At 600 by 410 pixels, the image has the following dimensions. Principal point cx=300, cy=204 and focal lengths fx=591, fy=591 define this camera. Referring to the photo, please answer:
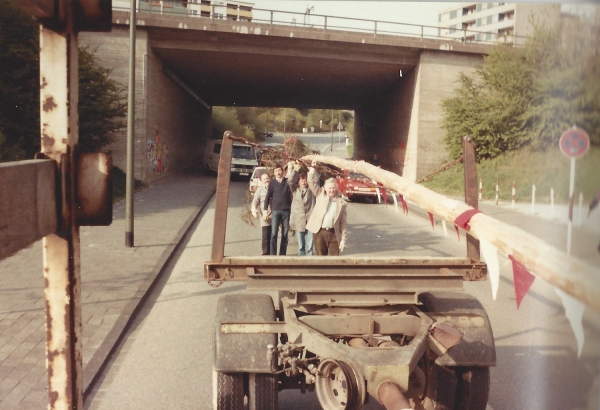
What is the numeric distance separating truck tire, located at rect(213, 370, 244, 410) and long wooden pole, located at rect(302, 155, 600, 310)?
1922mm

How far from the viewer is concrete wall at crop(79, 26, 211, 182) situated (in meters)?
25.8

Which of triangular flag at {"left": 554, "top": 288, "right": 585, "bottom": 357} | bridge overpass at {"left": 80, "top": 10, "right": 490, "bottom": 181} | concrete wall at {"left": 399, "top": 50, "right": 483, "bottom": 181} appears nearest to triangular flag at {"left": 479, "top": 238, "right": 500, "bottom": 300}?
triangular flag at {"left": 554, "top": 288, "right": 585, "bottom": 357}

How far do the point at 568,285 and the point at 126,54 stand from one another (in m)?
26.8

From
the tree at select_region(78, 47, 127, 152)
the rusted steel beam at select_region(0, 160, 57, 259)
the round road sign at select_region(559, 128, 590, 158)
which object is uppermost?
the tree at select_region(78, 47, 127, 152)

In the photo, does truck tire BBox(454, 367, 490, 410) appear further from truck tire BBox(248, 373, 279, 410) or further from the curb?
the curb

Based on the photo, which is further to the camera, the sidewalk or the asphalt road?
the sidewalk

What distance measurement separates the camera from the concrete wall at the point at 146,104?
25.8 meters

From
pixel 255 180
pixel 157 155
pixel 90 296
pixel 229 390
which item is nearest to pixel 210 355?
pixel 229 390

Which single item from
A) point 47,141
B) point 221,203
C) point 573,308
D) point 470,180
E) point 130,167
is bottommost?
point 130,167

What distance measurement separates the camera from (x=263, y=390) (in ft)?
14.1

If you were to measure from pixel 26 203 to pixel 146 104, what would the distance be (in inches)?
1023

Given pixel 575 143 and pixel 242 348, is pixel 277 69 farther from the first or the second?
pixel 575 143

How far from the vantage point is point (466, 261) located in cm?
480

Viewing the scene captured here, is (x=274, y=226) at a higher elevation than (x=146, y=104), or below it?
below
